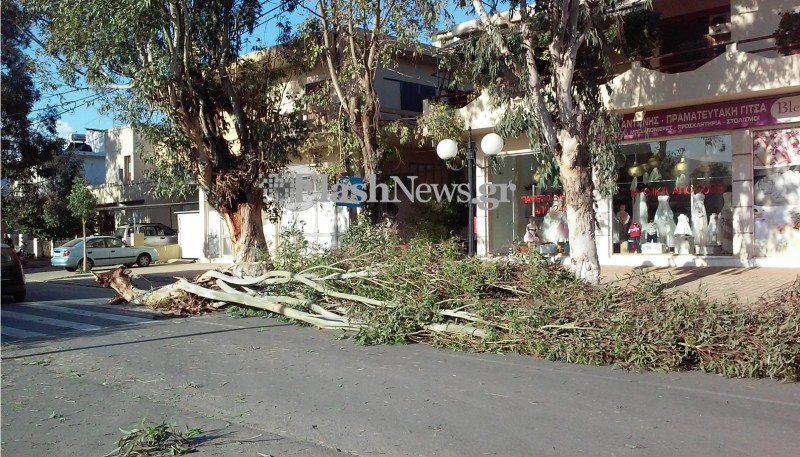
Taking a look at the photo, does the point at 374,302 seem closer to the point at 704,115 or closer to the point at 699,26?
the point at 704,115

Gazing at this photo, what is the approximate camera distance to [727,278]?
13.9 meters

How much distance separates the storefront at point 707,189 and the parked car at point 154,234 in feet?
58.9

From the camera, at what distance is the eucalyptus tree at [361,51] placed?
14.9m

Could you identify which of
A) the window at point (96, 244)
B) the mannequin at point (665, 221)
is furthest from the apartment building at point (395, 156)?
the mannequin at point (665, 221)

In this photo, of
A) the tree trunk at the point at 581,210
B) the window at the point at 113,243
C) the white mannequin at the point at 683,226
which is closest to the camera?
the tree trunk at the point at 581,210

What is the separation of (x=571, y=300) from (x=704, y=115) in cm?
987

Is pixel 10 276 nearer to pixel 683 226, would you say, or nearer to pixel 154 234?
pixel 154 234

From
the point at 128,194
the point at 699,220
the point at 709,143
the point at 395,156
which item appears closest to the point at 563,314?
the point at 699,220

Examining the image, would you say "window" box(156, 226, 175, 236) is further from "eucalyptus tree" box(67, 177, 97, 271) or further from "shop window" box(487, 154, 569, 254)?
"shop window" box(487, 154, 569, 254)

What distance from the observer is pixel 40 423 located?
5.70 metres

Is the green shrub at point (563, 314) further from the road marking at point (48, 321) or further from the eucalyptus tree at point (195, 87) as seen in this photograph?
the eucalyptus tree at point (195, 87)

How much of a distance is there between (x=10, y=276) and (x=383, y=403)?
11.9 m

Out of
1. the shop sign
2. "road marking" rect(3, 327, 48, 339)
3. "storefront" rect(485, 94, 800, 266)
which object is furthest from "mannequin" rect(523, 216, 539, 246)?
"road marking" rect(3, 327, 48, 339)

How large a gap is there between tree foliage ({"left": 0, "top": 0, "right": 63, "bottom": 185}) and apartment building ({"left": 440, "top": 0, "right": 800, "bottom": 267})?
20.7 m
